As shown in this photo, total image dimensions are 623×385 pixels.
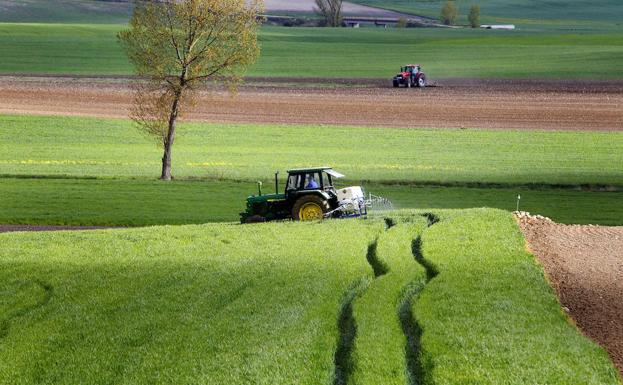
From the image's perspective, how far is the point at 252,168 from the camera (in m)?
55.2

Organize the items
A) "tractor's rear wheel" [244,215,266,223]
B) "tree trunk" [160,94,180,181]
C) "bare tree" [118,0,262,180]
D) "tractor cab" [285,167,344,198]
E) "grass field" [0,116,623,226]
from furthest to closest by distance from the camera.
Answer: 1. "tree trunk" [160,94,180,181]
2. "bare tree" [118,0,262,180]
3. "grass field" [0,116,623,226]
4. "tractor's rear wheel" [244,215,266,223]
5. "tractor cab" [285,167,344,198]

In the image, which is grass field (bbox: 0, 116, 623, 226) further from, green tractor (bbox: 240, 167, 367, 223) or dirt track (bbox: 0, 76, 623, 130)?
green tractor (bbox: 240, 167, 367, 223)

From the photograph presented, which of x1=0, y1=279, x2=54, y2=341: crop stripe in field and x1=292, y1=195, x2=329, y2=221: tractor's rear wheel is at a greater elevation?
x1=0, y1=279, x2=54, y2=341: crop stripe in field

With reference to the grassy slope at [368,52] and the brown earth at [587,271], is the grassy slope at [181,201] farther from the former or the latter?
the grassy slope at [368,52]

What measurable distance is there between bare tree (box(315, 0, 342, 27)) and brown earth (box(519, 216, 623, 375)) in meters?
159

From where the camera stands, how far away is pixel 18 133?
69.9 m

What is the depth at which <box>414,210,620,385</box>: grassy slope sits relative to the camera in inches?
652

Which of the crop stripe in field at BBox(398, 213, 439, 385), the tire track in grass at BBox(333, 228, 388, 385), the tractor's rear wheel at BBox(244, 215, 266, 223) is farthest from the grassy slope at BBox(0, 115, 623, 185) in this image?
the crop stripe in field at BBox(398, 213, 439, 385)

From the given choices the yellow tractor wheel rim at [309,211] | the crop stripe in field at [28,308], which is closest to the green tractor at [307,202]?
the yellow tractor wheel rim at [309,211]

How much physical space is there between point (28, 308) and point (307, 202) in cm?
1383

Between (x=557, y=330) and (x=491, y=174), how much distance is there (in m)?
33.8

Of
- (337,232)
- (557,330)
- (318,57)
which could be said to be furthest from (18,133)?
(318,57)

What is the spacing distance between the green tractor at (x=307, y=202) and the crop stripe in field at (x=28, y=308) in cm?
1178

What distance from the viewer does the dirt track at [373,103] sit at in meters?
76.4
